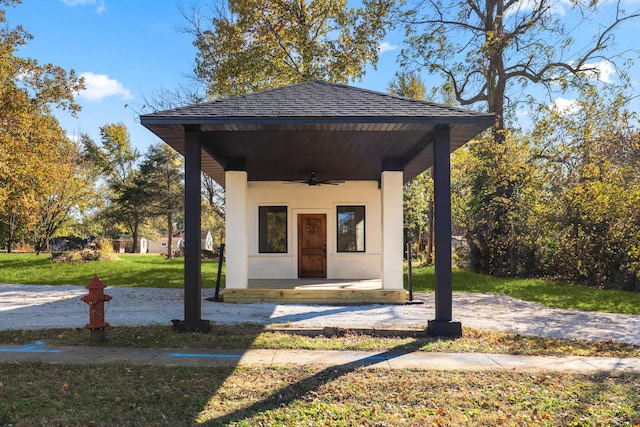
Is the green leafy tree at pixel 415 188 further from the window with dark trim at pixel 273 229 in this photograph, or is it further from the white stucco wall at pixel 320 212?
the window with dark trim at pixel 273 229

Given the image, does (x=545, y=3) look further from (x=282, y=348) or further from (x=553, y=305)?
(x=282, y=348)

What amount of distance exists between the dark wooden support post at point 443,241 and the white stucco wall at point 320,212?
6.17 meters

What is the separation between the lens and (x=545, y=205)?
603 inches

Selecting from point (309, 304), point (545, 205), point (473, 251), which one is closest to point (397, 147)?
point (309, 304)

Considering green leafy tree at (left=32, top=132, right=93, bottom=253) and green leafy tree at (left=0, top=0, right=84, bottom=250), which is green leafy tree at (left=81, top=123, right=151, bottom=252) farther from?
green leafy tree at (left=0, top=0, right=84, bottom=250)

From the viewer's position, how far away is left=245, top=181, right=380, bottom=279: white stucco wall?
13.0 m

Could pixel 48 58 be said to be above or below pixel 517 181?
above

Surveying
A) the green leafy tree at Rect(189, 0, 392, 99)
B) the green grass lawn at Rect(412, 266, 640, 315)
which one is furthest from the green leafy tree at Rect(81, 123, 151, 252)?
the green grass lawn at Rect(412, 266, 640, 315)

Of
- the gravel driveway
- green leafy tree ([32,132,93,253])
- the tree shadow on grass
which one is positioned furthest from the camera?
green leafy tree ([32,132,93,253])

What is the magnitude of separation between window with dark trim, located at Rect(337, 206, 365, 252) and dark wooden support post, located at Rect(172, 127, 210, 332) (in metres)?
6.65

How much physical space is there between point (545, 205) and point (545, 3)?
26.6ft

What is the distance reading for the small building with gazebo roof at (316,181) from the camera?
21.9ft

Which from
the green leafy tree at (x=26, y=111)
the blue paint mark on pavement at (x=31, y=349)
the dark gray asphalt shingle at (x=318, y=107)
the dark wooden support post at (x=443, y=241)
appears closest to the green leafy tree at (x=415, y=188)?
the green leafy tree at (x=26, y=111)

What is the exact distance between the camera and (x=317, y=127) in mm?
6793
